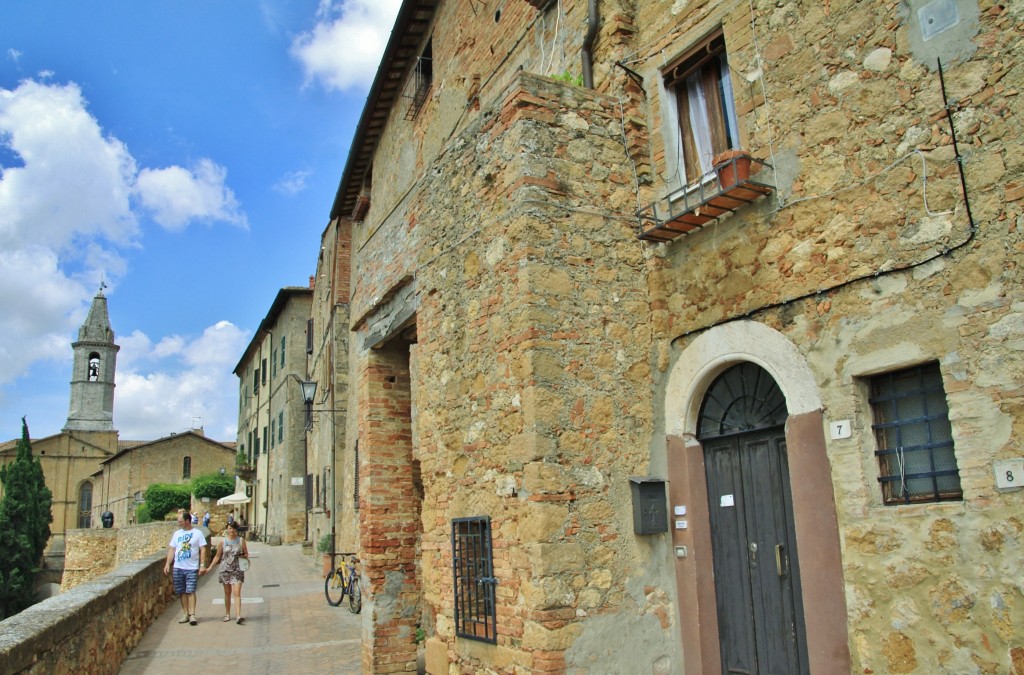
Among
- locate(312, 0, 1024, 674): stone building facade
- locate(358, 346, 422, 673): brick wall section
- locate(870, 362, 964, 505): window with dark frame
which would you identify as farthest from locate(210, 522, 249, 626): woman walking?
locate(870, 362, 964, 505): window with dark frame

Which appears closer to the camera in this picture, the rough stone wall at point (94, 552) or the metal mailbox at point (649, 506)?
the metal mailbox at point (649, 506)

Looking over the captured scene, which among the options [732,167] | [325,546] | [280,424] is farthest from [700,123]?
[280,424]

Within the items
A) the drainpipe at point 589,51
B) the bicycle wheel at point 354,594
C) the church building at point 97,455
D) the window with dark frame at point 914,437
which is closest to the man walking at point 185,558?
the bicycle wheel at point 354,594

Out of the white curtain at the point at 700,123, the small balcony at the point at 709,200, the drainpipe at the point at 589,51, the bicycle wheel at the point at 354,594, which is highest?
the drainpipe at the point at 589,51

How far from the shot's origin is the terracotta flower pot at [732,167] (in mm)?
5156

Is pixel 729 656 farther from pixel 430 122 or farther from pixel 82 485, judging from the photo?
pixel 82 485

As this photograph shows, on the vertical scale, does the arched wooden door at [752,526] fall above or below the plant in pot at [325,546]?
above

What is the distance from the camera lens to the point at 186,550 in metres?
11.0

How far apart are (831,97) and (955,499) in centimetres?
250

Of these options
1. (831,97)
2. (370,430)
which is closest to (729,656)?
(831,97)

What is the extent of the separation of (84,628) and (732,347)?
599cm

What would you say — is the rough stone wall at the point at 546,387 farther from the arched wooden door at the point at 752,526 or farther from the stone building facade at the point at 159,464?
the stone building facade at the point at 159,464

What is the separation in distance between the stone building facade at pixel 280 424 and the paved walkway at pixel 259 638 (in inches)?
552

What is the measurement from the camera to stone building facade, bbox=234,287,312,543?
30.2 meters
